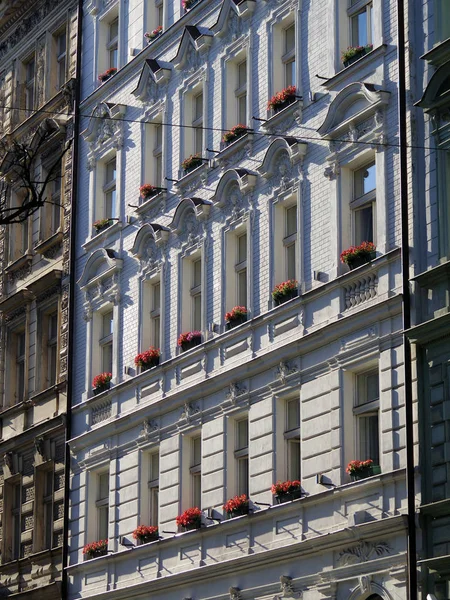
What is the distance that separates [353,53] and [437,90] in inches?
128

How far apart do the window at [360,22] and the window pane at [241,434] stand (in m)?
8.23

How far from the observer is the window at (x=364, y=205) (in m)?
30.4

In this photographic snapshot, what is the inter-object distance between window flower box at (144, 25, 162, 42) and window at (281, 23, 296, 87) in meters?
5.54

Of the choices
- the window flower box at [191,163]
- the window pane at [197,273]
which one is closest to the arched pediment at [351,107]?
the window flower box at [191,163]

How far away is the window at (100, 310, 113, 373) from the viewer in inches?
1550

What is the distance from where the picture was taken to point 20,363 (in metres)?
44.7

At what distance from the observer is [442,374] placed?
2714cm

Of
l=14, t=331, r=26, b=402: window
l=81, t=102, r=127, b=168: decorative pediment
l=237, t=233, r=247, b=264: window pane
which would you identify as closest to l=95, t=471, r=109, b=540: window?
l=14, t=331, r=26, b=402: window

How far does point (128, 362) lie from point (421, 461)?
39.9 ft

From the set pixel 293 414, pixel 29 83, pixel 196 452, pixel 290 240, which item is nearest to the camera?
pixel 293 414

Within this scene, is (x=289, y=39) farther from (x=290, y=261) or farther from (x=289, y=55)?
(x=290, y=261)

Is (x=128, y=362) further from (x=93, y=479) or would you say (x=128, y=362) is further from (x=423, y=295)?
(x=423, y=295)

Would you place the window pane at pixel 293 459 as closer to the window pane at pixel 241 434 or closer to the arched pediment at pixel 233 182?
the window pane at pixel 241 434

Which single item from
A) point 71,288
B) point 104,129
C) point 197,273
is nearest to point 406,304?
point 197,273
